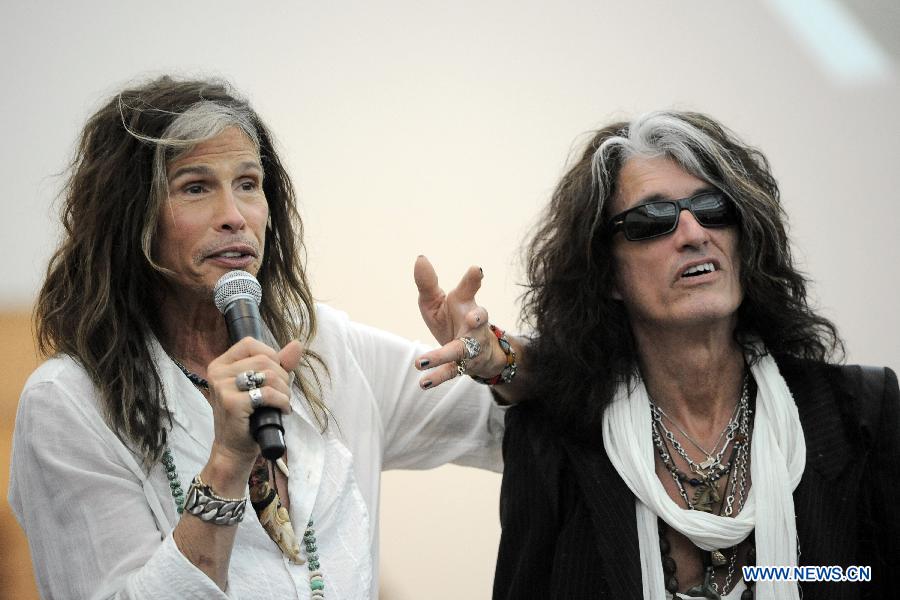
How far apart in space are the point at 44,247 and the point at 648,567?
1.91 m

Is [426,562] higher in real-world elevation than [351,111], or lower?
lower

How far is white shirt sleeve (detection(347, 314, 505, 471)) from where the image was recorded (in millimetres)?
2189

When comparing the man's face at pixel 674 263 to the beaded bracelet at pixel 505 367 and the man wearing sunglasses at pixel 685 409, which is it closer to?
the man wearing sunglasses at pixel 685 409

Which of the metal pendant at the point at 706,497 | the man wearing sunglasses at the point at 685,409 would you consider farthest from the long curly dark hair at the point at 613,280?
the metal pendant at the point at 706,497

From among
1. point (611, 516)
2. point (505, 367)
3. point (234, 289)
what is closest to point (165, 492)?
point (234, 289)

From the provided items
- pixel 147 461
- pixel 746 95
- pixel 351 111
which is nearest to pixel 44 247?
pixel 351 111

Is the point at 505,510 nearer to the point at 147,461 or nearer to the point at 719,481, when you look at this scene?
the point at 719,481

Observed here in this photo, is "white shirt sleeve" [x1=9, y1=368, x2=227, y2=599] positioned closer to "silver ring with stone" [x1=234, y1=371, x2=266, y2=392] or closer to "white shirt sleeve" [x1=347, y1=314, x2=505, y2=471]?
"silver ring with stone" [x1=234, y1=371, x2=266, y2=392]

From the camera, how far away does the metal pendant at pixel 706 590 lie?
1.85 metres

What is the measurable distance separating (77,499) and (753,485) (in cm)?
125

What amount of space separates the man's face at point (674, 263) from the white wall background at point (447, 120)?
73 cm

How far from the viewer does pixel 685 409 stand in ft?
6.70

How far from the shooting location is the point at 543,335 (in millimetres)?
2154

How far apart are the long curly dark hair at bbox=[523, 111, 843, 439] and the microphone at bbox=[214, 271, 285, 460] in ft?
2.41
